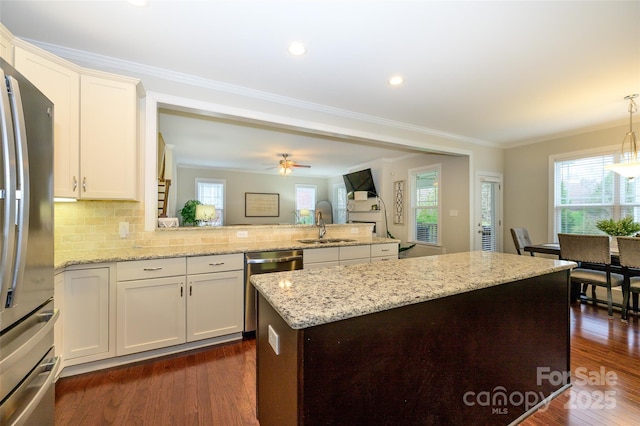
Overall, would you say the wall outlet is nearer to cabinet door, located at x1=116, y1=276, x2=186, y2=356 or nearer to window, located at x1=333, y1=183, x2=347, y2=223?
cabinet door, located at x1=116, y1=276, x2=186, y2=356

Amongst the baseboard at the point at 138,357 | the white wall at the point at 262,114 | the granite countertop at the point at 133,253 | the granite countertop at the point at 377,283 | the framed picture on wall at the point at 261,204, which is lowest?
the baseboard at the point at 138,357

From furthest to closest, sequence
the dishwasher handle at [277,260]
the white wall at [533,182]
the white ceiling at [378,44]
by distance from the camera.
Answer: the white wall at [533,182] → the dishwasher handle at [277,260] → the white ceiling at [378,44]

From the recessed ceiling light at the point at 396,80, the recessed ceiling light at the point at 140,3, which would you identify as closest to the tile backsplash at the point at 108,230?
the recessed ceiling light at the point at 140,3

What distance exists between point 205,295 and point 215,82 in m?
2.10

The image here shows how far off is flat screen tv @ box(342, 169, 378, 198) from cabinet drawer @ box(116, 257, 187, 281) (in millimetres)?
5154

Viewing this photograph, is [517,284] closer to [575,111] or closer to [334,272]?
[334,272]

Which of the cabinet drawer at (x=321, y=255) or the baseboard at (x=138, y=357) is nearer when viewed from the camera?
the baseboard at (x=138, y=357)

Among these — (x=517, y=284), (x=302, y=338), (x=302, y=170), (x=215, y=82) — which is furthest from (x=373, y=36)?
(x=302, y=170)

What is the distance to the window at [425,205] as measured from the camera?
563 cm

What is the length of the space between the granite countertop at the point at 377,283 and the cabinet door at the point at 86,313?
156cm

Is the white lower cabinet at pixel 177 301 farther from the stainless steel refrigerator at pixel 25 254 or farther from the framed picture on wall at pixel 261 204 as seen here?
the framed picture on wall at pixel 261 204

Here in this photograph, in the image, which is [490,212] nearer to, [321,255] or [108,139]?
[321,255]

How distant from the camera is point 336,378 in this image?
975mm

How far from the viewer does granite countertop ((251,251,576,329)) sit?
0.96 m
